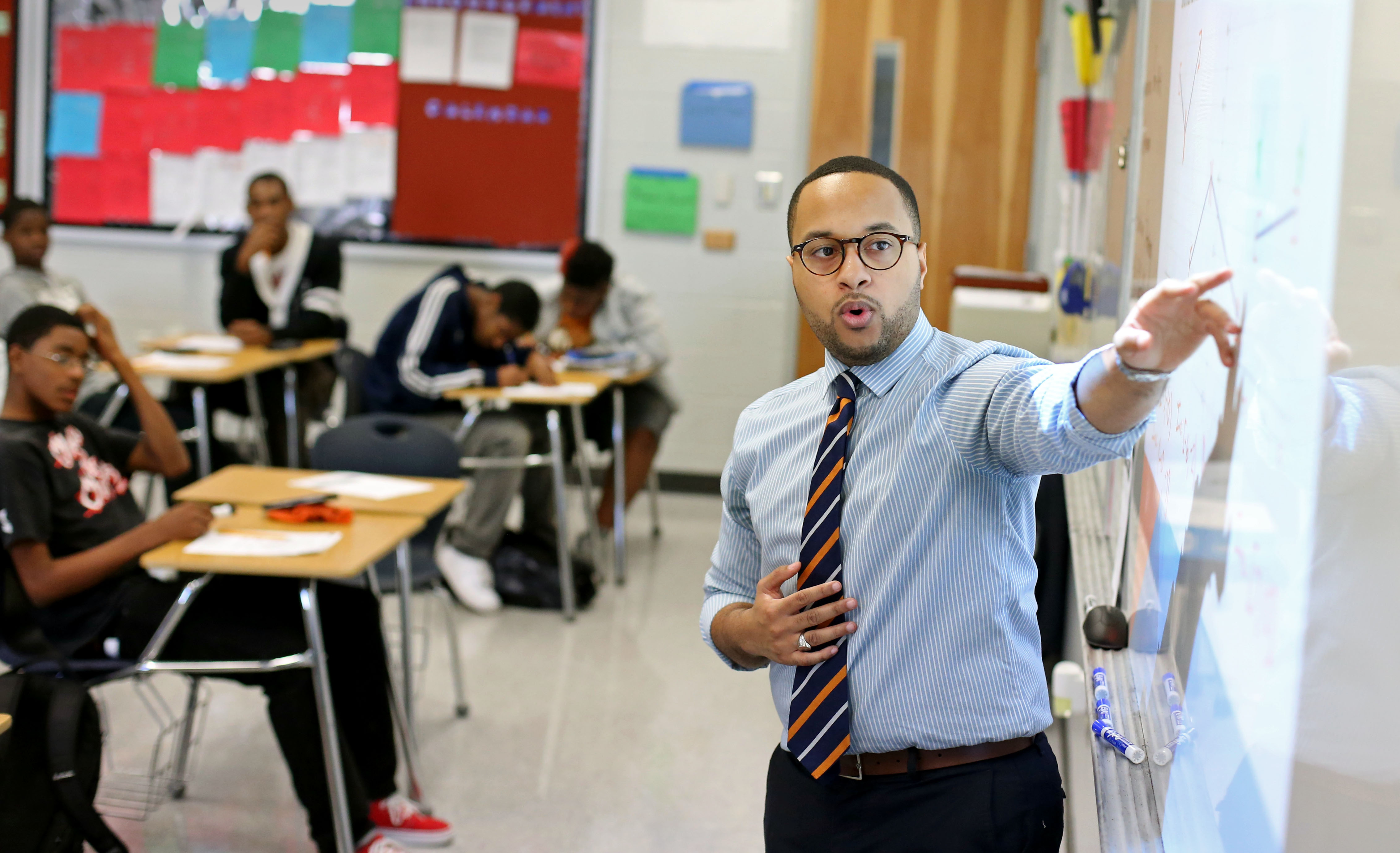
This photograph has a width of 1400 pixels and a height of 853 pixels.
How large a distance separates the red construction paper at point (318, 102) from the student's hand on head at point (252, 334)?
4.01ft

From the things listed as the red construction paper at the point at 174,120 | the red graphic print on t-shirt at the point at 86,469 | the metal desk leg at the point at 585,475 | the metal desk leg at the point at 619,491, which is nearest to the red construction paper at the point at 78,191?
the red construction paper at the point at 174,120

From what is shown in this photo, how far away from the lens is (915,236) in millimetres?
1146

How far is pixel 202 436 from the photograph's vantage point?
421 cm

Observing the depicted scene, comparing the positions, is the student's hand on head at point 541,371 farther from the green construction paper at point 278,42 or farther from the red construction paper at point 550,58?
the green construction paper at point 278,42

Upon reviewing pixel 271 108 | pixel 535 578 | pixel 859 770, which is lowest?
pixel 535 578

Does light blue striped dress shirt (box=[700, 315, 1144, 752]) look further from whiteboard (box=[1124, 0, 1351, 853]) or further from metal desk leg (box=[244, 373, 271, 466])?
metal desk leg (box=[244, 373, 271, 466])

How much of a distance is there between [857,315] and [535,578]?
3.04 meters

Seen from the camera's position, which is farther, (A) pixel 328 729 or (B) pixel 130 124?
(B) pixel 130 124

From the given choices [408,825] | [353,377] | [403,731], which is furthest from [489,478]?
[408,825]

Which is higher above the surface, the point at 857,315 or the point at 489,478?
the point at 857,315

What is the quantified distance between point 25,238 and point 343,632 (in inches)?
113

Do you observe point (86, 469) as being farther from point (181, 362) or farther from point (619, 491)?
point (619, 491)

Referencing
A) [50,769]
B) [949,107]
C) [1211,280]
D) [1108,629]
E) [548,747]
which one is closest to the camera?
[1211,280]

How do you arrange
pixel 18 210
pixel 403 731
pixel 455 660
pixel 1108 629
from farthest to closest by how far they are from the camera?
pixel 18 210 < pixel 455 660 < pixel 403 731 < pixel 1108 629
